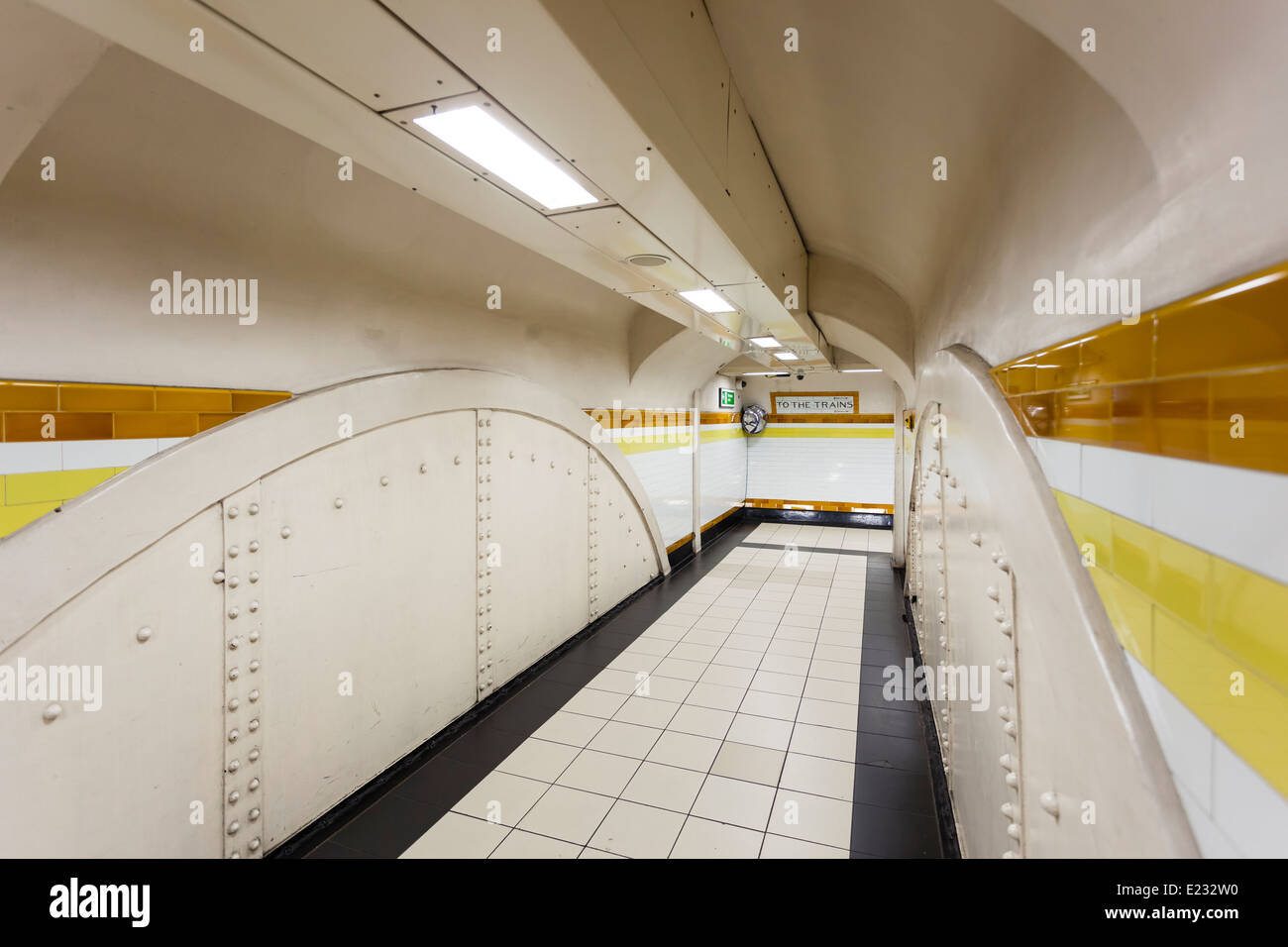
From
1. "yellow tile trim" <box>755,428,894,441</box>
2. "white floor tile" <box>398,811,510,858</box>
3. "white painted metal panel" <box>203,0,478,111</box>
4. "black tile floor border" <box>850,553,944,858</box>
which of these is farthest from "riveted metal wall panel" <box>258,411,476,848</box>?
"yellow tile trim" <box>755,428,894,441</box>

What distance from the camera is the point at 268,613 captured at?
2.84 metres

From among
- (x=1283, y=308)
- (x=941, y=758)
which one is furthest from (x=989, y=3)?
(x=941, y=758)

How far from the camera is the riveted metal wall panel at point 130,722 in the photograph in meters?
2.01

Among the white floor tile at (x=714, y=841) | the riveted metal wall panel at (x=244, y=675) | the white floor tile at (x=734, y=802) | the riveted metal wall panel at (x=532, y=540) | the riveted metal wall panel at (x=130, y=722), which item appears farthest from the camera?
the riveted metal wall panel at (x=532, y=540)

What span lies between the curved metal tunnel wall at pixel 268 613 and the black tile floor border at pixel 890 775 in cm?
Result: 270

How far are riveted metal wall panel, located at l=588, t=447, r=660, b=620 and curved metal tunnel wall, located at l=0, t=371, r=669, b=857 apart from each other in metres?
1.36

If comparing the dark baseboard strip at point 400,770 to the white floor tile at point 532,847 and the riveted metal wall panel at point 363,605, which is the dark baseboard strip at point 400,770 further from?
the white floor tile at point 532,847

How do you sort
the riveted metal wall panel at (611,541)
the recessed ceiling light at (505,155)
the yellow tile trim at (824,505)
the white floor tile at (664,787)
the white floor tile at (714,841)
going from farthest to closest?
the yellow tile trim at (824,505) → the riveted metal wall panel at (611,541) → the white floor tile at (664,787) → the white floor tile at (714,841) → the recessed ceiling light at (505,155)

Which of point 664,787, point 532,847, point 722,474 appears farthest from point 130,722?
point 722,474

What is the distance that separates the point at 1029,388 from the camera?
1.71 metres

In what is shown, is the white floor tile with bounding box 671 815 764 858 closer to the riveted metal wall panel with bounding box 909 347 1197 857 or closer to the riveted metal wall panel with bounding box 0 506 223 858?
the riveted metal wall panel with bounding box 909 347 1197 857

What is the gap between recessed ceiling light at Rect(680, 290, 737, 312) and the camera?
3.72m

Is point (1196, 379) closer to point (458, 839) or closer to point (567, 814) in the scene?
point (567, 814)

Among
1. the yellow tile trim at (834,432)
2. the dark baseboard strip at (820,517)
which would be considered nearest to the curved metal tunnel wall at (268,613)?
the dark baseboard strip at (820,517)
